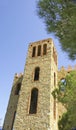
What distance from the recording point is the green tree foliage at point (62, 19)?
4.39 meters

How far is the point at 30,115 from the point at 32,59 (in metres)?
6.72

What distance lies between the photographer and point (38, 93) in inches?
648

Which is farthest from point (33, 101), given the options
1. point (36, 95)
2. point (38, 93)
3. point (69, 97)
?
point (69, 97)

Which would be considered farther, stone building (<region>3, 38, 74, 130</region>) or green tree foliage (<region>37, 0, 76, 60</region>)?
stone building (<region>3, 38, 74, 130</region>)

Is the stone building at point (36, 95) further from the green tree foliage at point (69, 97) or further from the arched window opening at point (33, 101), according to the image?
the green tree foliage at point (69, 97)

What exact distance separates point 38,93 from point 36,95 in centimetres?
94

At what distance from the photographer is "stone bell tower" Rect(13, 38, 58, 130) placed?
14.7 m

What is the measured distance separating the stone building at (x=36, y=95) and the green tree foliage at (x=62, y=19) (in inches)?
414

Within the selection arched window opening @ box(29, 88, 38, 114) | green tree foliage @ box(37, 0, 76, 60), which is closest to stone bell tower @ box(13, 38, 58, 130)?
arched window opening @ box(29, 88, 38, 114)

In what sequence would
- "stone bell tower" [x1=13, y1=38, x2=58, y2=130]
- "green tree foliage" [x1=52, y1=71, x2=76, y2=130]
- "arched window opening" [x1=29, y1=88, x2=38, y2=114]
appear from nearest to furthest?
"green tree foliage" [x1=52, y1=71, x2=76, y2=130] → "stone bell tower" [x1=13, y1=38, x2=58, y2=130] → "arched window opening" [x1=29, y1=88, x2=38, y2=114]

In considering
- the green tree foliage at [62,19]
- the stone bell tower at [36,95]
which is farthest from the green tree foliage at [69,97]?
the green tree foliage at [62,19]

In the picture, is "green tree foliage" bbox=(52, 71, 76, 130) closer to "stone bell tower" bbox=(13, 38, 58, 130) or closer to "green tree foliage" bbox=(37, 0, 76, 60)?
"stone bell tower" bbox=(13, 38, 58, 130)

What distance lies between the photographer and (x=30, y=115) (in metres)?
15.2

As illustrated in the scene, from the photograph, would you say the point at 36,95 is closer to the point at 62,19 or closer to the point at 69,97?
the point at 69,97
